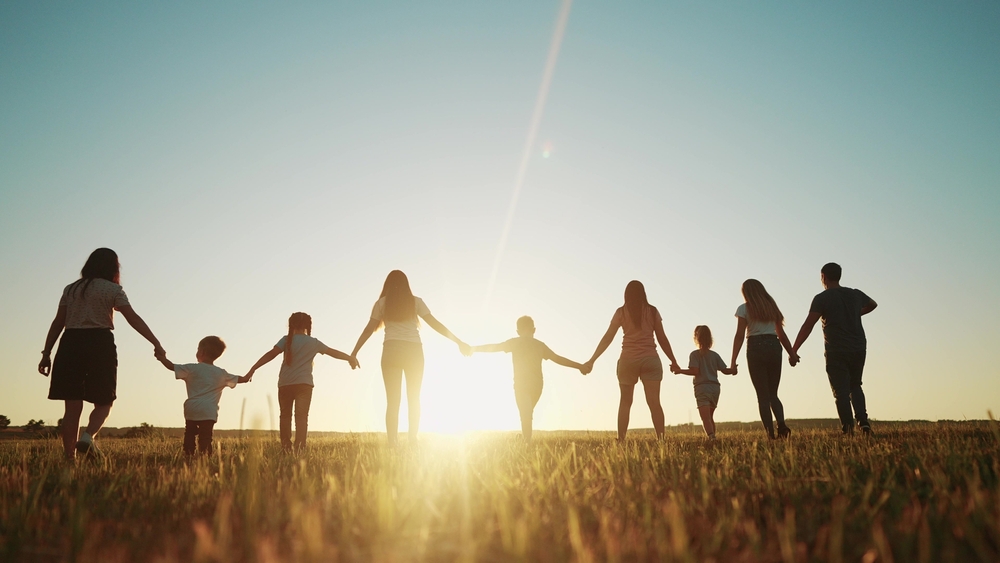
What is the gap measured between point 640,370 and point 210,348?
6.38 meters

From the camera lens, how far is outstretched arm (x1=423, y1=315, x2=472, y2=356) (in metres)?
9.30

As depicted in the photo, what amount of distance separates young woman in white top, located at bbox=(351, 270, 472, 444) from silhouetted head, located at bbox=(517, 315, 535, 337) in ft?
6.58

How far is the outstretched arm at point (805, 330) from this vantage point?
932 cm

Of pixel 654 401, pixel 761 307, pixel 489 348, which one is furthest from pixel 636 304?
pixel 489 348

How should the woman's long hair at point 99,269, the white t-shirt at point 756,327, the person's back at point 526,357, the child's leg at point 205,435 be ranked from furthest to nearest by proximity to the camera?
the person's back at point 526,357, the white t-shirt at point 756,327, the child's leg at point 205,435, the woman's long hair at point 99,269

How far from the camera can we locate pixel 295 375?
29.0ft

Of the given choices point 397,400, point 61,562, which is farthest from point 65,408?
point 61,562

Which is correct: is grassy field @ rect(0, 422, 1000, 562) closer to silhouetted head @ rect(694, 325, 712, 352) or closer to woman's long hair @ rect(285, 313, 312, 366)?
woman's long hair @ rect(285, 313, 312, 366)

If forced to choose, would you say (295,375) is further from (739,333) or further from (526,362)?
(739,333)


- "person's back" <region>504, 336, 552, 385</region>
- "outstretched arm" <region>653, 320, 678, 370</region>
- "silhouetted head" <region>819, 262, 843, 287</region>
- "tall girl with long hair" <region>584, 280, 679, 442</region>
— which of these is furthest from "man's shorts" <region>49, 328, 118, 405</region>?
"silhouetted head" <region>819, 262, 843, 287</region>

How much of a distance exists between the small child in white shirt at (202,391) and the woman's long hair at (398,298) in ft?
7.92

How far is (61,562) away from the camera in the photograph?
198 centimetres

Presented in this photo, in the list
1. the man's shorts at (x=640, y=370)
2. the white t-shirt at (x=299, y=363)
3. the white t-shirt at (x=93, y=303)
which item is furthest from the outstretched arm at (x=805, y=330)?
the white t-shirt at (x=93, y=303)

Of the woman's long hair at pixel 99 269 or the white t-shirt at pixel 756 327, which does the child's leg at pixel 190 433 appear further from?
the white t-shirt at pixel 756 327
